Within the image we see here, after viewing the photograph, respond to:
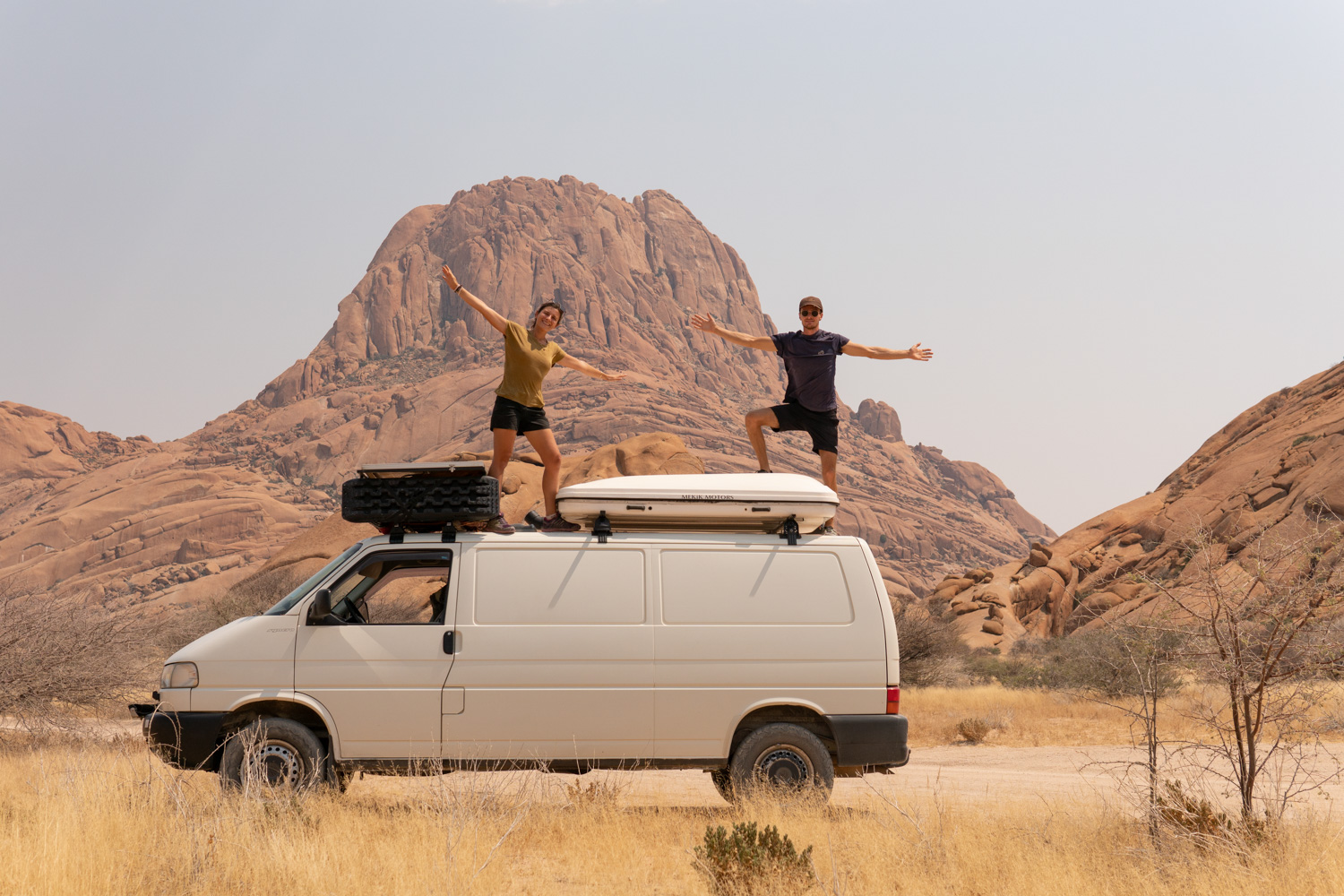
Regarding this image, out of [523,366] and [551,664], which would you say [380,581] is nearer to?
[551,664]

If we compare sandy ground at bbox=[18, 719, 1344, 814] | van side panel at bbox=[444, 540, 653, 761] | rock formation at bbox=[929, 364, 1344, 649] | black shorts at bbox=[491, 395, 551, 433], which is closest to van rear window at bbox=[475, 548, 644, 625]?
van side panel at bbox=[444, 540, 653, 761]

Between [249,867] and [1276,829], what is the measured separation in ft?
18.7

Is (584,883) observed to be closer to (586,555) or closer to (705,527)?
(586,555)

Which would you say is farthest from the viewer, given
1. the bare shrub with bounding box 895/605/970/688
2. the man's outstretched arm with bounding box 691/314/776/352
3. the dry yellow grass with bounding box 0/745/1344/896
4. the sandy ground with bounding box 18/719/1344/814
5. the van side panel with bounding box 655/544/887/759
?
the bare shrub with bounding box 895/605/970/688

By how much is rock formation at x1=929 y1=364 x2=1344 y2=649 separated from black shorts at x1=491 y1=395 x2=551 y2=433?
31.7 m

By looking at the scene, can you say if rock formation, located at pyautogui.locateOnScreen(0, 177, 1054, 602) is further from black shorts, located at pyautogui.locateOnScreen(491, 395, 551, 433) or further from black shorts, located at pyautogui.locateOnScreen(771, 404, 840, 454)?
black shorts, located at pyautogui.locateOnScreen(771, 404, 840, 454)

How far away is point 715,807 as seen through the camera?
26.1 feet

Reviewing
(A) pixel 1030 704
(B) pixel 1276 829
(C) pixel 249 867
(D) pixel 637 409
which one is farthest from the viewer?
(D) pixel 637 409

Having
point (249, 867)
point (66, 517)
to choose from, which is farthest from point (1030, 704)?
point (66, 517)

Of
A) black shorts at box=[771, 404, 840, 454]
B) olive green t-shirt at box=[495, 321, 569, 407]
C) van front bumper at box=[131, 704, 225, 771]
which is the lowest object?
van front bumper at box=[131, 704, 225, 771]

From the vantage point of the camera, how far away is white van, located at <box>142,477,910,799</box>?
265 inches

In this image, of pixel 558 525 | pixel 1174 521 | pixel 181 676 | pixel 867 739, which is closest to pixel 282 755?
pixel 181 676

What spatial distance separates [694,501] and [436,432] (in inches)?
5394

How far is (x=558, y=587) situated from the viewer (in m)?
6.91
